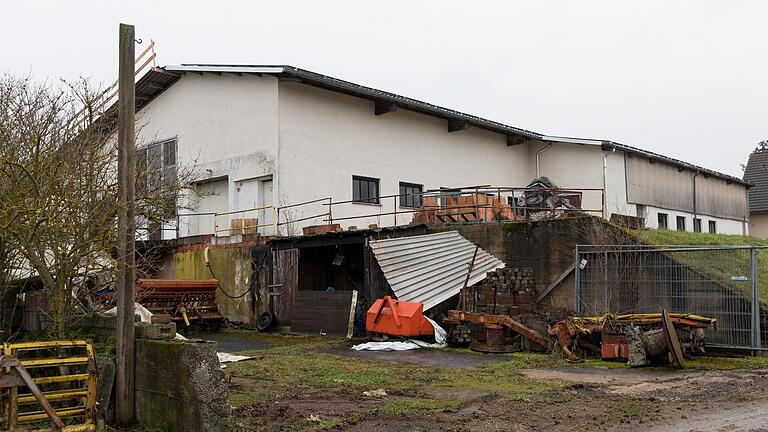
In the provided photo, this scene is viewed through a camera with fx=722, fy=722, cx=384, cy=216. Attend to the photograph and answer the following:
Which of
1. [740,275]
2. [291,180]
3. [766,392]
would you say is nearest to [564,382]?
[766,392]

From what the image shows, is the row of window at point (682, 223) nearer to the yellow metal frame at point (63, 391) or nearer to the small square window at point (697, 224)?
the small square window at point (697, 224)

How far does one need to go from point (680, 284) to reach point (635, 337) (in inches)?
102

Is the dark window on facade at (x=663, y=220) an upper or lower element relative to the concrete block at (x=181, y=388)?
upper

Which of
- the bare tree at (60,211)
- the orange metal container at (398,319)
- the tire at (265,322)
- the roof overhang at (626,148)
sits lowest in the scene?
the tire at (265,322)

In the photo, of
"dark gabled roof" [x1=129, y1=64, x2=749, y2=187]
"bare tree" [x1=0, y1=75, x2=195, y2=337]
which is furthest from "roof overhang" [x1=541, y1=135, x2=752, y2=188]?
"bare tree" [x1=0, y1=75, x2=195, y2=337]

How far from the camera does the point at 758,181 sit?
42.2 m

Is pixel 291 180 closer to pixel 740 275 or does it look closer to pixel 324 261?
pixel 324 261

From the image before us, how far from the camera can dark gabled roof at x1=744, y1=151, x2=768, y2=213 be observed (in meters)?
40.8

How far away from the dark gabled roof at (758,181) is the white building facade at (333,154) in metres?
10.5

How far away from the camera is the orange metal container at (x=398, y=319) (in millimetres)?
16469

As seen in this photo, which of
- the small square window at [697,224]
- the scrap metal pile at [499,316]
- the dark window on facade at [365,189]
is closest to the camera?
the scrap metal pile at [499,316]

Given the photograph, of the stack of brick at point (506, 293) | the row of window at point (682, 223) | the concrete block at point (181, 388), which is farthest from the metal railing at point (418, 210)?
the concrete block at point (181, 388)

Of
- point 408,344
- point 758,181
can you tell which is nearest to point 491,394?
point 408,344

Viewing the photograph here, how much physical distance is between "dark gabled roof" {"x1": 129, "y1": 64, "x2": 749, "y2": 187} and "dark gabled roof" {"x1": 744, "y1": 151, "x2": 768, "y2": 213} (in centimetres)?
1020
